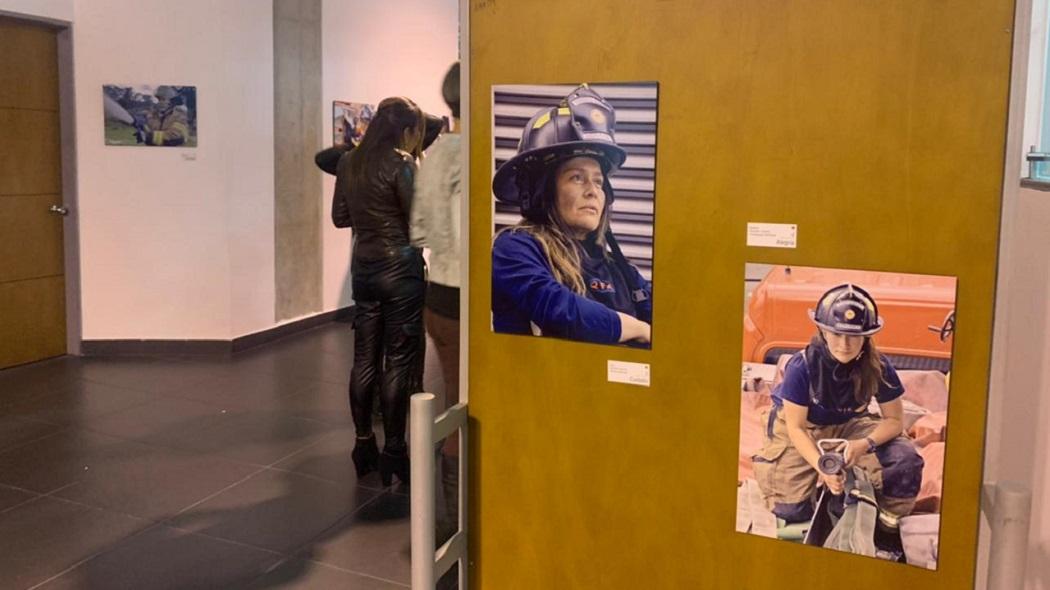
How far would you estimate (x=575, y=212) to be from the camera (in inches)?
67.9

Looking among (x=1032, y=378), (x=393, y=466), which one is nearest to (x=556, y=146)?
(x=1032, y=378)

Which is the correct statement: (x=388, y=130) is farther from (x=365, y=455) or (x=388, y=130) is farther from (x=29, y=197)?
(x=29, y=197)

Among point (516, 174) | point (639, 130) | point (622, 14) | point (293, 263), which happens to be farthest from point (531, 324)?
point (293, 263)

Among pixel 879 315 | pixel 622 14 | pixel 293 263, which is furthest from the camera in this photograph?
pixel 293 263

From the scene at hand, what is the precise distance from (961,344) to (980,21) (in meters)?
0.51

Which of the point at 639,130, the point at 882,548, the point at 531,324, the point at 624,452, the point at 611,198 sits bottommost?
the point at 882,548

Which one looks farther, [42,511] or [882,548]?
[42,511]

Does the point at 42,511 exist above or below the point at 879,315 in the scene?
below

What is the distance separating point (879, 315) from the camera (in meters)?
1.51

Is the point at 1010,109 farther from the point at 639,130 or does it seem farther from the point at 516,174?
the point at 516,174

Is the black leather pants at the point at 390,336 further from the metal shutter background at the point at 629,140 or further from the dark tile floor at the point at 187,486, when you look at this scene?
the metal shutter background at the point at 629,140

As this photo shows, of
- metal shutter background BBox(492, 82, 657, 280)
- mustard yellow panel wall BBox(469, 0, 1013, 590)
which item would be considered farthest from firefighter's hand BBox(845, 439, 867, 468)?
metal shutter background BBox(492, 82, 657, 280)

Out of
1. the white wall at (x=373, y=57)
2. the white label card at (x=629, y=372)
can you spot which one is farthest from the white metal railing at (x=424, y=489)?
the white wall at (x=373, y=57)

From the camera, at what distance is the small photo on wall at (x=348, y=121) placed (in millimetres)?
7852
